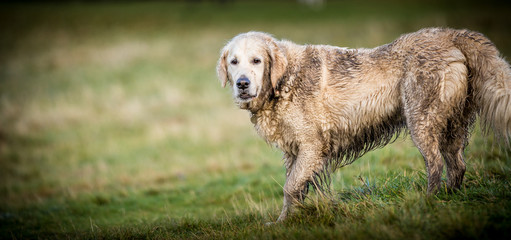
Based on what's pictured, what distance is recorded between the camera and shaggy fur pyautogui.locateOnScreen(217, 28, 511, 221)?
4.67 meters

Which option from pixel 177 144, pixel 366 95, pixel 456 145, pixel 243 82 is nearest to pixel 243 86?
pixel 243 82

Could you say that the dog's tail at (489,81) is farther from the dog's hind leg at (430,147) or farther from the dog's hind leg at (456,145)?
the dog's hind leg at (430,147)

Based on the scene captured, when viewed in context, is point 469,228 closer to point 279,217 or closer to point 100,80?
point 279,217

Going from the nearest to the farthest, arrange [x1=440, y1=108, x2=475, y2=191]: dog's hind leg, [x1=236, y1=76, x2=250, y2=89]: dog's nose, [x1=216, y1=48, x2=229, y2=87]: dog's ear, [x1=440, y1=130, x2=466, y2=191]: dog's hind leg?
[x1=440, y1=108, x2=475, y2=191]: dog's hind leg
[x1=440, y1=130, x2=466, y2=191]: dog's hind leg
[x1=236, y1=76, x2=250, y2=89]: dog's nose
[x1=216, y1=48, x2=229, y2=87]: dog's ear

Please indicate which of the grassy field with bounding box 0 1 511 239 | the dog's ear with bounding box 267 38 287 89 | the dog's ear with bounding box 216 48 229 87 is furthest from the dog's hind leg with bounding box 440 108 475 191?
the dog's ear with bounding box 216 48 229 87

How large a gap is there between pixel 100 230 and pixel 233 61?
9.18ft

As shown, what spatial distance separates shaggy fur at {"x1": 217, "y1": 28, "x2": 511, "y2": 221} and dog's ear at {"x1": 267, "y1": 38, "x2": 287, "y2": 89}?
0.04ft

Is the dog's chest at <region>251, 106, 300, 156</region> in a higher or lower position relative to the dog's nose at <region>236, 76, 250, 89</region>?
lower

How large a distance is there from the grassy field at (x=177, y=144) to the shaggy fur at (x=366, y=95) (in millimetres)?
402

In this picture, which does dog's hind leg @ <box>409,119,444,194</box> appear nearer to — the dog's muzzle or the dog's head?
the dog's head

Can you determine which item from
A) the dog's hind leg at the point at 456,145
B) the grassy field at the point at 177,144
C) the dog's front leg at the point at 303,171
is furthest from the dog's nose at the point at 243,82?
the dog's hind leg at the point at 456,145

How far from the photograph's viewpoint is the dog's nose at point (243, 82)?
516cm

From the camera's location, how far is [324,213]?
15.5 feet

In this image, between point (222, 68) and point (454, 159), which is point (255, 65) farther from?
point (454, 159)
